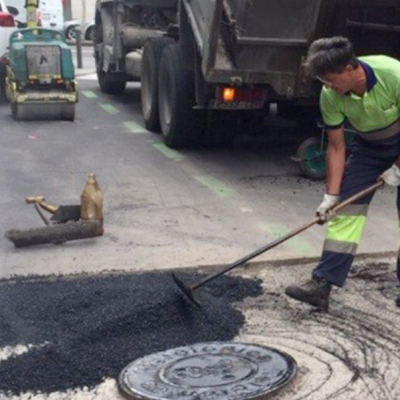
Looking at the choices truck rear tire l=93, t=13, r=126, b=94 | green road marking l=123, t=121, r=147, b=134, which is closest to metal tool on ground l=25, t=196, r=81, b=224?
green road marking l=123, t=121, r=147, b=134

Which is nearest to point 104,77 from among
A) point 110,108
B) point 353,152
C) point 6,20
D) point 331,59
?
point 110,108

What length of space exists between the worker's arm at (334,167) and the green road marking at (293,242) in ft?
3.71

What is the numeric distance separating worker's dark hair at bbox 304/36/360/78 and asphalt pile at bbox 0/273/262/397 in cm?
142

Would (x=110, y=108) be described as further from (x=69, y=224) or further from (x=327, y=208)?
(x=327, y=208)

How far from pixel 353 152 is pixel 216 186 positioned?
3112 mm

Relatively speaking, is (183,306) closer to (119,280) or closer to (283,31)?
(119,280)

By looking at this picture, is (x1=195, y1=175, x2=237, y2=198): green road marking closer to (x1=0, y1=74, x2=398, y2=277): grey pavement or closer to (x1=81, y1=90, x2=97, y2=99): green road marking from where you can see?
(x1=0, y1=74, x2=398, y2=277): grey pavement

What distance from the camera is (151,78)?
34.9 feet

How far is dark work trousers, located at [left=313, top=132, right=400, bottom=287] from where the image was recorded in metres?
4.94

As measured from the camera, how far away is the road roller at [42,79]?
37.8 ft

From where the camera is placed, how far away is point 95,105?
13617 millimetres

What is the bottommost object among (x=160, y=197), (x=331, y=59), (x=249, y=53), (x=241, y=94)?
(x=160, y=197)

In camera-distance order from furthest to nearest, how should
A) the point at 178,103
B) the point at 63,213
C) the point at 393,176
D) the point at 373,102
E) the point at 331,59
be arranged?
1. the point at 178,103
2. the point at 63,213
3. the point at 393,176
4. the point at 373,102
5. the point at 331,59

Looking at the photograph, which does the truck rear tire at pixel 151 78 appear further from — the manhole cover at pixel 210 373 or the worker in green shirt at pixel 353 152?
the manhole cover at pixel 210 373
